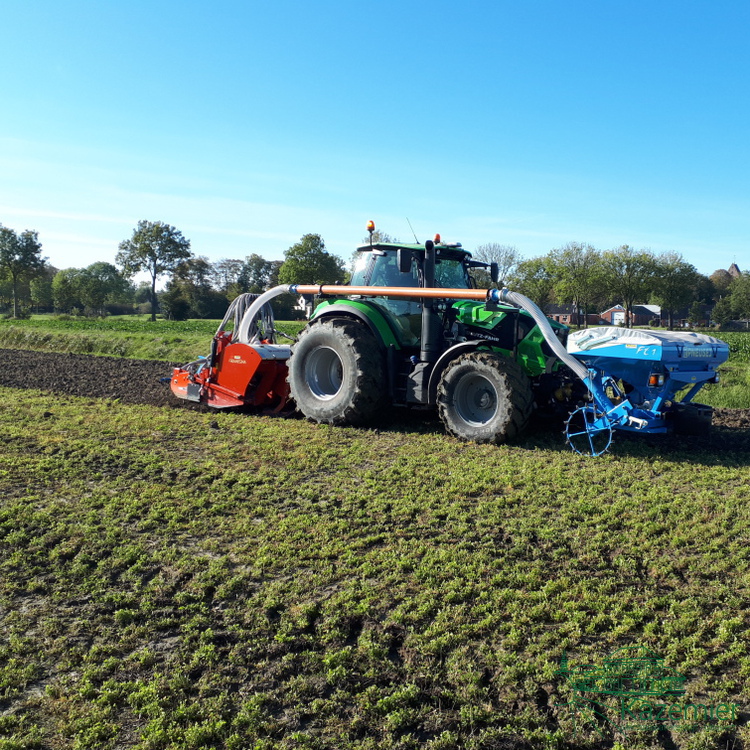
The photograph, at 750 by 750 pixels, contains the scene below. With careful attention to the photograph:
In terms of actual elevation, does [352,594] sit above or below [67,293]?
below

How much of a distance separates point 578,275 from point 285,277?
83.4 ft

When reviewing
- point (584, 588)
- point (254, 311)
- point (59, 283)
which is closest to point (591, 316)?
point (59, 283)

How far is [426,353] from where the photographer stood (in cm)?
721

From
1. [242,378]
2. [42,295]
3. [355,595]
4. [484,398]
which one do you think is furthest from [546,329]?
[42,295]

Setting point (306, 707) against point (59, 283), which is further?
point (59, 283)

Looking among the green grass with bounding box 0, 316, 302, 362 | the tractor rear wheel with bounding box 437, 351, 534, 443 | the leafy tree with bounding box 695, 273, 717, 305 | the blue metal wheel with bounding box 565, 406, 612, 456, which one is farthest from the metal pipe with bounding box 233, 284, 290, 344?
the leafy tree with bounding box 695, 273, 717, 305

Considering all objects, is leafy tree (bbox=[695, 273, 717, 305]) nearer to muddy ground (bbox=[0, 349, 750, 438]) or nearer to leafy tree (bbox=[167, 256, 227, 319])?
leafy tree (bbox=[167, 256, 227, 319])

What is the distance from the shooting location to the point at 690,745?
2350 mm

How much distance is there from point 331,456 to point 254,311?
126 inches

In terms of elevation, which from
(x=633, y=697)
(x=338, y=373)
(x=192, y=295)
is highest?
(x=192, y=295)

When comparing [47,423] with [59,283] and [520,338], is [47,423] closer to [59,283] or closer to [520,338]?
[520,338]

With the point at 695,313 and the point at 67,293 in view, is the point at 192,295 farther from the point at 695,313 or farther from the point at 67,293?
the point at 695,313

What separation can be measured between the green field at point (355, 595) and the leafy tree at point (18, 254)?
48.6 m

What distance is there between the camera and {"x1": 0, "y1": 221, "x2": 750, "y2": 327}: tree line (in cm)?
4781
